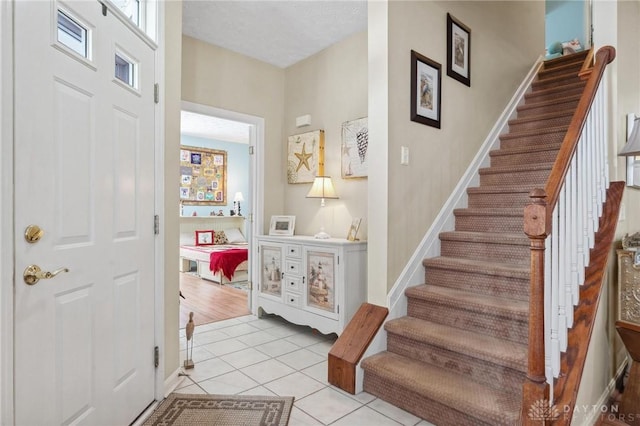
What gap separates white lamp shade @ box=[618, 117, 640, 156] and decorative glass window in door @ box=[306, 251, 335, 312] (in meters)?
2.15

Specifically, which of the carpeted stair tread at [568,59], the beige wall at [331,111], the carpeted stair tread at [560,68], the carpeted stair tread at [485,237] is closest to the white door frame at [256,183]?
the beige wall at [331,111]

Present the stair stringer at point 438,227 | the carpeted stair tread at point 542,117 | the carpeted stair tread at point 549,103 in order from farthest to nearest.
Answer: the carpeted stair tread at point 549,103
the carpeted stair tread at point 542,117
the stair stringer at point 438,227

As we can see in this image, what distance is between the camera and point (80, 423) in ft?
5.07

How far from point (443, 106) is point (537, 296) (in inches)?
78.8

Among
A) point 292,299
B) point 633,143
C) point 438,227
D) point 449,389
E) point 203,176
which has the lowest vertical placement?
point 449,389

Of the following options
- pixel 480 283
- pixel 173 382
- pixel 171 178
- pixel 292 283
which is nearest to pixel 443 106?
pixel 480 283

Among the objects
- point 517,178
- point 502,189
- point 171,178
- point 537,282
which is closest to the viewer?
point 537,282

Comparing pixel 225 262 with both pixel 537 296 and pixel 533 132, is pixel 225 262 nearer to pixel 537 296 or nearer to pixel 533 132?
pixel 533 132

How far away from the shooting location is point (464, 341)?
214 centimetres

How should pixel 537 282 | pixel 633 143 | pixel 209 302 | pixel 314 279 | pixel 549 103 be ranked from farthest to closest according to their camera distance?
1. pixel 209 302
2. pixel 549 103
3. pixel 314 279
4. pixel 633 143
5. pixel 537 282

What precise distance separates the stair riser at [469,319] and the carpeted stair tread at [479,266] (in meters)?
0.32

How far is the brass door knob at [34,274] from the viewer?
4.19 feet

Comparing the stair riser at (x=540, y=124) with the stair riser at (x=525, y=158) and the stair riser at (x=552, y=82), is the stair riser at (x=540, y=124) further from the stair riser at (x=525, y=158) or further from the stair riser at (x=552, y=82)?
the stair riser at (x=552, y=82)

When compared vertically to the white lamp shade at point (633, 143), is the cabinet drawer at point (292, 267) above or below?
below
